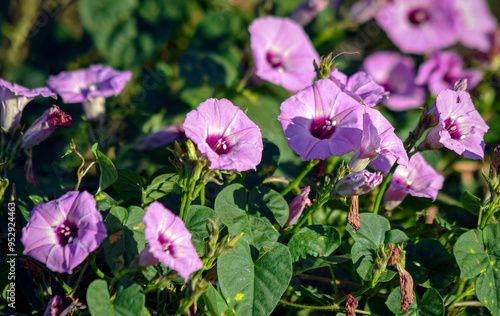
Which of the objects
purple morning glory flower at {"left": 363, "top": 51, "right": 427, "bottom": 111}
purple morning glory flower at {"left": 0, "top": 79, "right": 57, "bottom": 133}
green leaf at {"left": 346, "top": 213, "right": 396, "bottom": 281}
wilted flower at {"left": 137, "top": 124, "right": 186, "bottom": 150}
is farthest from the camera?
purple morning glory flower at {"left": 363, "top": 51, "right": 427, "bottom": 111}

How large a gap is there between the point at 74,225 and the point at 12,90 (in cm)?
54

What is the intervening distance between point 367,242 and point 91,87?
1166 millimetres

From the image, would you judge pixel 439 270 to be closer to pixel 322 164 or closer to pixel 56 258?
pixel 322 164

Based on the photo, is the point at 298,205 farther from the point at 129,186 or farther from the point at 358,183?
the point at 129,186

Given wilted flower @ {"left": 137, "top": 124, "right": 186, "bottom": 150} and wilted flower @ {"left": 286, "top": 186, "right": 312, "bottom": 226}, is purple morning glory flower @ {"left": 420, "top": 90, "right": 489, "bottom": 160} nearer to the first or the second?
wilted flower @ {"left": 286, "top": 186, "right": 312, "bottom": 226}

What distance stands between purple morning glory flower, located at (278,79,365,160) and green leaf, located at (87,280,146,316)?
1.85 feet

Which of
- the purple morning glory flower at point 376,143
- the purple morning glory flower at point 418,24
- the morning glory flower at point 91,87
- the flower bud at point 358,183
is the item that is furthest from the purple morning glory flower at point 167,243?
the purple morning glory flower at point 418,24

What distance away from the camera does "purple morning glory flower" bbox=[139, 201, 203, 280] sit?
107 centimetres

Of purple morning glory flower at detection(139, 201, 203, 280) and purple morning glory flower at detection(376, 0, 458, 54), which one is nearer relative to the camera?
purple morning glory flower at detection(139, 201, 203, 280)

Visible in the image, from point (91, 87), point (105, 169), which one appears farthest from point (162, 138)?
point (105, 169)

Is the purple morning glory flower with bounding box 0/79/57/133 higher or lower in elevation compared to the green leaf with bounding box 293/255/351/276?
higher

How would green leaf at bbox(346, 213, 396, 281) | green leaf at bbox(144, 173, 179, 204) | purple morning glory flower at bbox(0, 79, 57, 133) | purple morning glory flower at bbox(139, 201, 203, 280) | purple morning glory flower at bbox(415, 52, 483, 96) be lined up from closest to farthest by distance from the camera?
purple morning glory flower at bbox(139, 201, 203, 280), green leaf at bbox(346, 213, 396, 281), green leaf at bbox(144, 173, 179, 204), purple morning glory flower at bbox(0, 79, 57, 133), purple morning glory flower at bbox(415, 52, 483, 96)

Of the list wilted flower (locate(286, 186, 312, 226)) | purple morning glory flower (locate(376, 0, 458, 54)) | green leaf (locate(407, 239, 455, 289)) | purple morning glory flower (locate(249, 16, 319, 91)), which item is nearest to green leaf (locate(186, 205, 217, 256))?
wilted flower (locate(286, 186, 312, 226))

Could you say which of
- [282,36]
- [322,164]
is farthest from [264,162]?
[282,36]
